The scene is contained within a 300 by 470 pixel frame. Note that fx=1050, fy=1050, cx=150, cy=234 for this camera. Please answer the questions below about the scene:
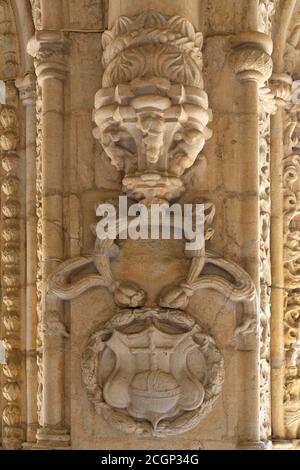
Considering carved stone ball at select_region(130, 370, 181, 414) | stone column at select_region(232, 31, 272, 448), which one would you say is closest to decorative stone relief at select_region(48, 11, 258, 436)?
carved stone ball at select_region(130, 370, 181, 414)

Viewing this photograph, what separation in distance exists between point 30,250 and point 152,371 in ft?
3.02

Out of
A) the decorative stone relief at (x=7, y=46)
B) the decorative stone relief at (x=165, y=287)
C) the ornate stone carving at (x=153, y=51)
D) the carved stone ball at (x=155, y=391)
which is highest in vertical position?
the decorative stone relief at (x=7, y=46)

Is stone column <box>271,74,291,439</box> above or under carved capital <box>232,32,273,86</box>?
under

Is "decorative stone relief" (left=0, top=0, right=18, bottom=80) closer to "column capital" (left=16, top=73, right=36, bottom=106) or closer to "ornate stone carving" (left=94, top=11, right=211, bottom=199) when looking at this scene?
"column capital" (left=16, top=73, right=36, bottom=106)

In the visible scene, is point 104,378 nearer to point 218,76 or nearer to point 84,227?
point 84,227

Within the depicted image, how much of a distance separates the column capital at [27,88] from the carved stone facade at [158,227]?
0.97ft

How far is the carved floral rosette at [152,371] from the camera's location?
151 inches

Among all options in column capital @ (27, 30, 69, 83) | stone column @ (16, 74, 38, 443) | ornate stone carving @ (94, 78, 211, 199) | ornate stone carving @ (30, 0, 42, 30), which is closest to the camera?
ornate stone carving @ (94, 78, 211, 199)

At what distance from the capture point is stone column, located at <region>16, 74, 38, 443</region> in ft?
14.2

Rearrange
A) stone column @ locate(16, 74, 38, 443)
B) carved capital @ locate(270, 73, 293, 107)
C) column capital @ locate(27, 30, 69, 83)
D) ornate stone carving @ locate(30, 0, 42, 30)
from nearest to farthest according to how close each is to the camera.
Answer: column capital @ locate(27, 30, 69, 83), ornate stone carving @ locate(30, 0, 42, 30), stone column @ locate(16, 74, 38, 443), carved capital @ locate(270, 73, 293, 107)

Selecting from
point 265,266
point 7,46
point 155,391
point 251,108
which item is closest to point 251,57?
point 251,108

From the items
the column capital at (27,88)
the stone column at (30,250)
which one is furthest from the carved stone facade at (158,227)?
the column capital at (27,88)

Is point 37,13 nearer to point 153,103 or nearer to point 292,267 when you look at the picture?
point 153,103

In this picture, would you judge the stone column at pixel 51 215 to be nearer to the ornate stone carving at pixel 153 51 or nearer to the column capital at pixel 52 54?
the column capital at pixel 52 54
